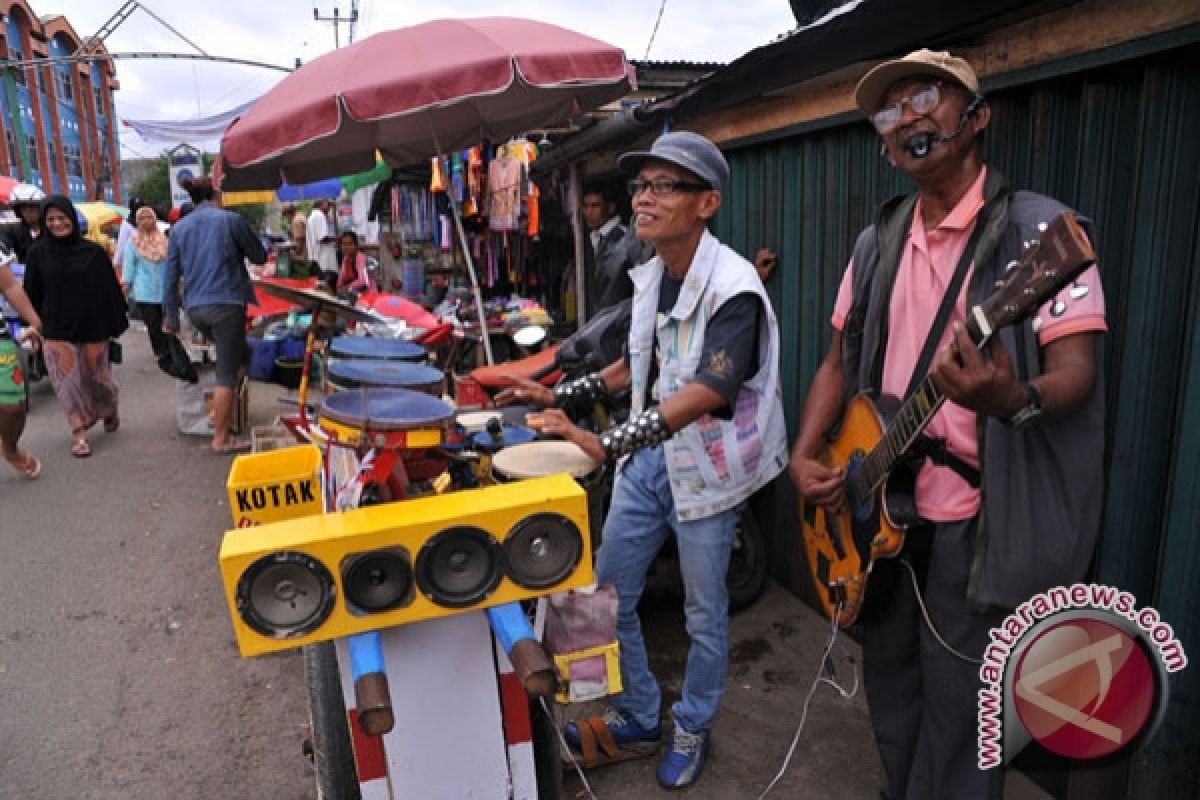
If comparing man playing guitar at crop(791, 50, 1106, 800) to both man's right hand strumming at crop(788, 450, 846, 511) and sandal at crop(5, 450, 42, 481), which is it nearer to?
man's right hand strumming at crop(788, 450, 846, 511)

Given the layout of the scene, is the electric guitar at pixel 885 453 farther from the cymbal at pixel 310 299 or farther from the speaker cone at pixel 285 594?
the cymbal at pixel 310 299

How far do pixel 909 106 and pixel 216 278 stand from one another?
21.0 feet

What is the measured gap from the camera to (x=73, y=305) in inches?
272

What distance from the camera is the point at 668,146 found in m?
2.62

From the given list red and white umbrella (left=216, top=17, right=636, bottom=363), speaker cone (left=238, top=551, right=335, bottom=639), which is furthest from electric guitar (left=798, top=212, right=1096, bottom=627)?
red and white umbrella (left=216, top=17, right=636, bottom=363)

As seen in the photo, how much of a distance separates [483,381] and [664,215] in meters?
2.05

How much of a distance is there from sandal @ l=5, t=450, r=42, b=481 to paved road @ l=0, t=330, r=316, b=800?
82mm

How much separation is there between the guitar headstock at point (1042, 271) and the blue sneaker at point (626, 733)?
2.16 meters

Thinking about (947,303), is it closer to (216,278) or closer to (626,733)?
(626,733)

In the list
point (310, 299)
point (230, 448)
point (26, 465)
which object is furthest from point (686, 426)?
point (26, 465)

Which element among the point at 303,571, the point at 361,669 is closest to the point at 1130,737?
the point at 361,669

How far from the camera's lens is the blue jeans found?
280 cm

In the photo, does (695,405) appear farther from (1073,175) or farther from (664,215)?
(1073,175)

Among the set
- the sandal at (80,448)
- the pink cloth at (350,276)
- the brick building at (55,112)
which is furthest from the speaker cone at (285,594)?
the brick building at (55,112)
